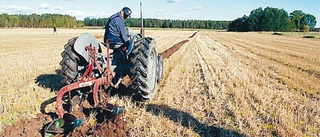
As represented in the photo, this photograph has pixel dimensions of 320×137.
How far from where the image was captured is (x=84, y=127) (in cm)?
450

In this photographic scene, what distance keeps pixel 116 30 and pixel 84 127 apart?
7.24 feet

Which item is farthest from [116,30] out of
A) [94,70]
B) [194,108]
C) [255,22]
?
[255,22]

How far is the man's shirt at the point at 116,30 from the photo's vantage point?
588cm

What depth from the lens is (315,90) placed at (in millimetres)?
7609

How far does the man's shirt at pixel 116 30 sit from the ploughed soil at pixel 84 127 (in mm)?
1625

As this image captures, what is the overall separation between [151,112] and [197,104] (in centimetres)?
104

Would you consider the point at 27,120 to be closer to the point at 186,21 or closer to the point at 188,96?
the point at 188,96

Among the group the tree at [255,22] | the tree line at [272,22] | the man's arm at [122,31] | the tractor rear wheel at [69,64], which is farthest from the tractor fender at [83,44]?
the tree at [255,22]

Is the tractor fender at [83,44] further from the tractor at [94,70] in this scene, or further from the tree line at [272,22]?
the tree line at [272,22]

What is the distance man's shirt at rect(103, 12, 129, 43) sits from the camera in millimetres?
5883

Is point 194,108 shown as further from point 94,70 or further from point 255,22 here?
point 255,22

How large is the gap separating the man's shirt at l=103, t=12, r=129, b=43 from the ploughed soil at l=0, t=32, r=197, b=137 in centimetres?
162

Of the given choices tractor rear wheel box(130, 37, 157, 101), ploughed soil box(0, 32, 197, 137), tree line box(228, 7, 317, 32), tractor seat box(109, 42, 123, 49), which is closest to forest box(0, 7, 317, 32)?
tree line box(228, 7, 317, 32)

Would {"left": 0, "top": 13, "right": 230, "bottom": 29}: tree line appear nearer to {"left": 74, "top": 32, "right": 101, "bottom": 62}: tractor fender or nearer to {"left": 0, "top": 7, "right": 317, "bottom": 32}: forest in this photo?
{"left": 0, "top": 7, "right": 317, "bottom": 32}: forest
